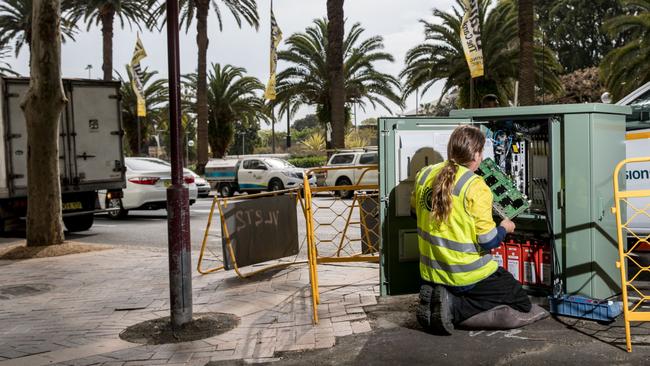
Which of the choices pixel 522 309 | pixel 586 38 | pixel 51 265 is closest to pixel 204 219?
pixel 51 265

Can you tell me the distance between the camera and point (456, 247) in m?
4.84

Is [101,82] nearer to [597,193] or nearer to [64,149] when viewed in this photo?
[64,149]

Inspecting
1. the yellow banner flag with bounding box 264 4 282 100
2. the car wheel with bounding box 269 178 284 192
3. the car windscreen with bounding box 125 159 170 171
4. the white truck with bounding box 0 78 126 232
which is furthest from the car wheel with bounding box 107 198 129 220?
the yellow banner flag with bounding box 264 4 282 100

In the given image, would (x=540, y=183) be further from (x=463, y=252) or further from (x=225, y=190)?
(x=225, y=190)

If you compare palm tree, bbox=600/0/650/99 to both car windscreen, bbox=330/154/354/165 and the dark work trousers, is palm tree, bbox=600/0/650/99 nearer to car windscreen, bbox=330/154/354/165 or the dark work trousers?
car windscreen, bbox=330/154/354/165

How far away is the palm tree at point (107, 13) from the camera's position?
1332 inches

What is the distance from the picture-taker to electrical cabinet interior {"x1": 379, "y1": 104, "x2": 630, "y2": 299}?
17.5 ft

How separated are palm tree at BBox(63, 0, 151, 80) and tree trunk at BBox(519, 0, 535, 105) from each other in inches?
796

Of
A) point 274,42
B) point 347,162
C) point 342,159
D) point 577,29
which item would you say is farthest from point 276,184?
point 577,29

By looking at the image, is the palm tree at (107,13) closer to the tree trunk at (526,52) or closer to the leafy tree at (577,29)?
the tree trunk at (526,52)

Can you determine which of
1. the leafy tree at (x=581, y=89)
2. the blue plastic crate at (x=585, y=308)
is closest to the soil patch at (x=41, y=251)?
the blue plastic crate at (x=585, y=308)

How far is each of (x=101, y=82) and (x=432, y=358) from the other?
10971mm

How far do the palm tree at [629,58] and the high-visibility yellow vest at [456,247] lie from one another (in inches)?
977

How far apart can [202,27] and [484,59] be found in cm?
1357
